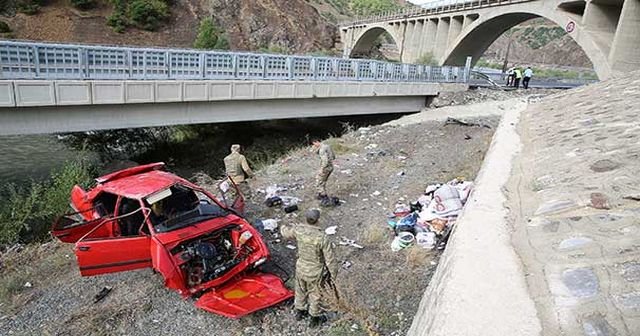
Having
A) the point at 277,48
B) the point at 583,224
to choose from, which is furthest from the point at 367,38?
the point at 583,224

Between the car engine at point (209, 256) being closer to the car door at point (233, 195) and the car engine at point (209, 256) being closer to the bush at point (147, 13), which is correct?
the car door at point (233, 195)

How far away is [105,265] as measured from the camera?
16.4ft

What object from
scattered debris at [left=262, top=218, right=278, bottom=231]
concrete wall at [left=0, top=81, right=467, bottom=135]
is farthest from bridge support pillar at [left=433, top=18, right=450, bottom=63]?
scattered debris at [left=262, top=218, right=278, bottom=231]

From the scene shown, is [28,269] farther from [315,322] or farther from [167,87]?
[167,87]

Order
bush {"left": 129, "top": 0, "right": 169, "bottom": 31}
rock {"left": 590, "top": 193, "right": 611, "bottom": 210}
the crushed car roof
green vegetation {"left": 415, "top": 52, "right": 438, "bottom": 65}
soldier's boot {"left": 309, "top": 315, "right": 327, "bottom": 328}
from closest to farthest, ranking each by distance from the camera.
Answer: rock {"left": 590, "top": 193, "right": 611, "bottom": 210}
soldier's boot {"left": 309, "top": 315, "right": 327, "bottom": 328}
the crushed car roof
bush {"left": 129, "top": 0, "right": 169, "bottom": 31}
green vegetation {"left": 415, "top": 52, "right": 438, "bottom": 65}

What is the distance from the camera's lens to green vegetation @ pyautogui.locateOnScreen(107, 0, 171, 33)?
30223 millimetres

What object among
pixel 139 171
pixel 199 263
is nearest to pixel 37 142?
pixel 139 171

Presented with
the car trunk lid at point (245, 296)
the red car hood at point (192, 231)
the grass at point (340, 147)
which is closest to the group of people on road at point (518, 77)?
the grass at point (340, 147)

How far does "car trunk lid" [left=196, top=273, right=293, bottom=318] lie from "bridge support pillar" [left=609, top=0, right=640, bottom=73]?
19.2 metres

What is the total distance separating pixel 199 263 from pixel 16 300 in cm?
241

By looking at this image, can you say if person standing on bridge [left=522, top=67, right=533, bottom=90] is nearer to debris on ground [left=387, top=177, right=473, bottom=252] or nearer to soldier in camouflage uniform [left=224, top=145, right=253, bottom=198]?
debris on ground [left=387, top=177, right=473, bottom=252]

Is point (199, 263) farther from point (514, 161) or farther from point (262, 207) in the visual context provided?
point (514, 161)

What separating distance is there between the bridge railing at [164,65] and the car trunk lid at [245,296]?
776cm

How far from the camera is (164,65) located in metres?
11.8
